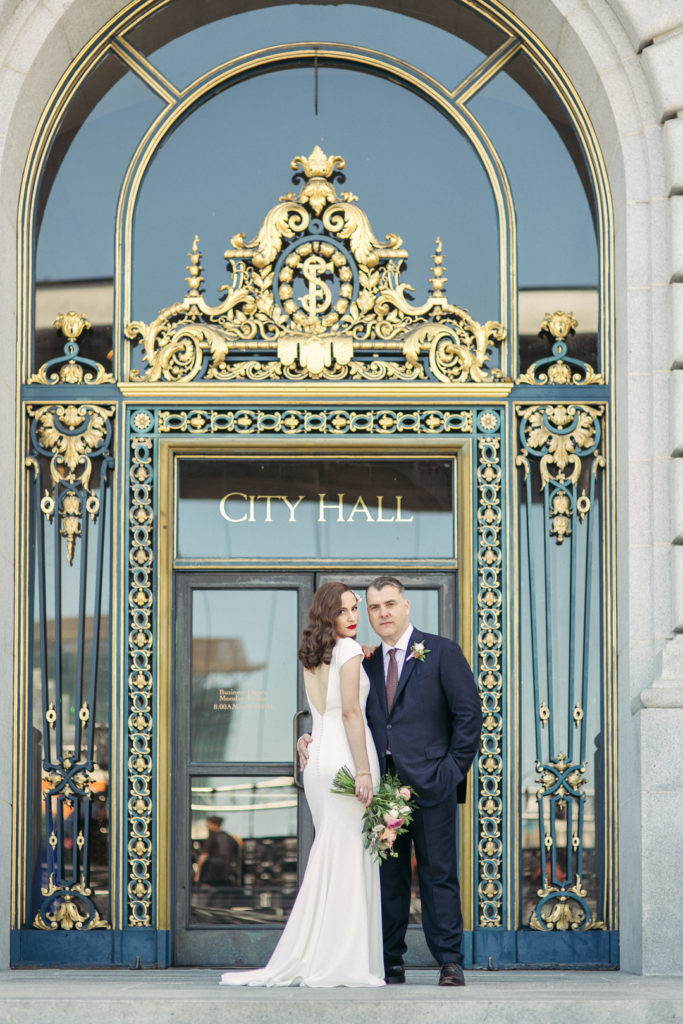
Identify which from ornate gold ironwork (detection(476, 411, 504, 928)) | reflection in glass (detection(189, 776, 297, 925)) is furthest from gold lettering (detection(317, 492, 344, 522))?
→ reflection in glass (detection(189, 776, 297, 925))

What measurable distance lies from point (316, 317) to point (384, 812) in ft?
13.3

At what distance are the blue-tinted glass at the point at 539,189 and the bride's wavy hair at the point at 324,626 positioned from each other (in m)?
3.45

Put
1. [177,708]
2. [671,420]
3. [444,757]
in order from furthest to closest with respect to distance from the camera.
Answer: [177,708] → [671,420] → [444,757]

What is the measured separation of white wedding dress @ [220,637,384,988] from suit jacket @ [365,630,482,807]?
18 centimetres

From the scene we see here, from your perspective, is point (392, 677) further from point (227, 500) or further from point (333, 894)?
point (227, 500)

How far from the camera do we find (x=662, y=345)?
35.4 ft

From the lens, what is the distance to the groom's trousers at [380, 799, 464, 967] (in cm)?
906

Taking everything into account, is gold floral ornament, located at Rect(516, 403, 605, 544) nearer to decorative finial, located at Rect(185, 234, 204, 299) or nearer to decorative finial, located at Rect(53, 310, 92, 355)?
decorative finial, located at Rect(185, 234, 204, 299)

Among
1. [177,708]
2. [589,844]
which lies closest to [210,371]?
[177,708]

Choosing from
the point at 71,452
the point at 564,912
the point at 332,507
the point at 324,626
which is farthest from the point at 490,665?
the point at 71,452

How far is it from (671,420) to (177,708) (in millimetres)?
3967

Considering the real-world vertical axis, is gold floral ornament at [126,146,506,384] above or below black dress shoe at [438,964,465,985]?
above

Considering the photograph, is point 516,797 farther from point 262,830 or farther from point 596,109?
point 596,109

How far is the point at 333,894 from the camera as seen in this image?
30.0 feet
